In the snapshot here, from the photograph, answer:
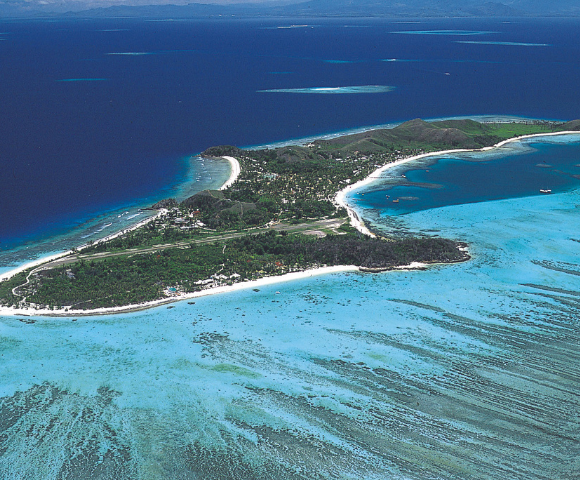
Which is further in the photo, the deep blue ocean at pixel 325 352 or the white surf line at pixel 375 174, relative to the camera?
the white surf line at pixel 375 174

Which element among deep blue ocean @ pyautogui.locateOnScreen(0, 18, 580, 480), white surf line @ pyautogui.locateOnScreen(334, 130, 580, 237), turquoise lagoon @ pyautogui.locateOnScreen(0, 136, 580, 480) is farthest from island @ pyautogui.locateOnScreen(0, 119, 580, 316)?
turquoise lagoon @ pyautogui.locateOnScreen(0, 136, 580, 480)

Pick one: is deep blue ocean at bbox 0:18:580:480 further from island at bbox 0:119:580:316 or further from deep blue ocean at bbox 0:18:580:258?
island at bbox 0:119:580:316

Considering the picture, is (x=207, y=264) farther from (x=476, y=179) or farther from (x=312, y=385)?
(x=476, y=179)

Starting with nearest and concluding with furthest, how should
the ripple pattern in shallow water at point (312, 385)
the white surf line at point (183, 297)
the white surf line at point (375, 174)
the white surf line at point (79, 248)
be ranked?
the ripple pattern in shallow water at point (312, 385)
the white surf line at point (183, 297)
the white surf line at point (79, 248)
the white surf line at point (375, 174)

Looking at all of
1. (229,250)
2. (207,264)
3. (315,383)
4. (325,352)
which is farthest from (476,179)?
(315,383)

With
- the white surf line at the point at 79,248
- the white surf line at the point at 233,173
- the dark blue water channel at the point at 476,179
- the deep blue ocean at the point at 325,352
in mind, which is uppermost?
the white surf line at the point at 79,248

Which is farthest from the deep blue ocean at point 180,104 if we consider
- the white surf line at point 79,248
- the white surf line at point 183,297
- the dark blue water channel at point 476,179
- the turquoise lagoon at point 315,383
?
the dark blue water channel at point 476,179

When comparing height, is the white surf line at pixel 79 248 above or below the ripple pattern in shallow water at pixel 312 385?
above

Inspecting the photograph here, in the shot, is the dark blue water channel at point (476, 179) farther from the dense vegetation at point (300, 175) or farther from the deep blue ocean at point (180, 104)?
the deep blue ocean at point (180, 104)
